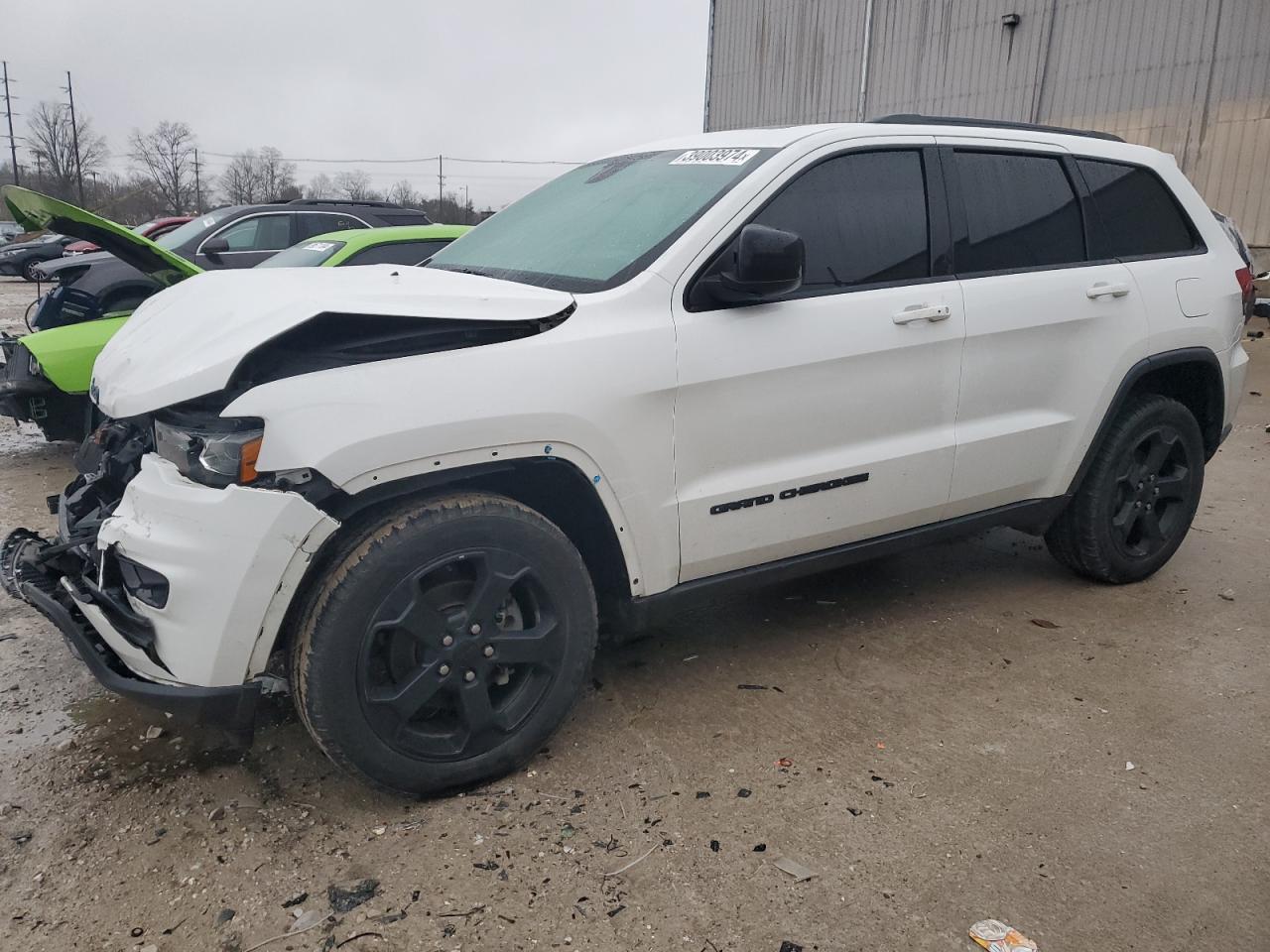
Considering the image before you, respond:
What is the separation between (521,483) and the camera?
2879 mm

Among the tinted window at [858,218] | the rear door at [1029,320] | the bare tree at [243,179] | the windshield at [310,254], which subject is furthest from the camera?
the bare tree at [243,179]

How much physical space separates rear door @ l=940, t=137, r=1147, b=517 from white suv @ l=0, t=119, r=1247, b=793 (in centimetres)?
1

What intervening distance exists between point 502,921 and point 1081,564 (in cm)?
315

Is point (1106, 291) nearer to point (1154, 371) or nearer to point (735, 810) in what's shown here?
point (1154, 371)

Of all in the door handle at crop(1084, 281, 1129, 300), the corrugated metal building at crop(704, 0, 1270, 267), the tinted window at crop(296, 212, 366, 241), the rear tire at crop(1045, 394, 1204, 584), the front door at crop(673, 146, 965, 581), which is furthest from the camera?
the corrugated metal building at crop(704, 0, 1270, 267)

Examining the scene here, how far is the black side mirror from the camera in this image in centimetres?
278

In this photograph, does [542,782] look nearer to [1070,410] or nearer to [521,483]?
[521,483]

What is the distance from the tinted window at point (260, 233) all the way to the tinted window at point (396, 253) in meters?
3.58

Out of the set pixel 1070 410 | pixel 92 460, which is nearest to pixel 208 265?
pixel 92 460

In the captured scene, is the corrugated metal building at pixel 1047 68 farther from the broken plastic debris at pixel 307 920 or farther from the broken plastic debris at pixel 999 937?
the broken plastic debris at pixel 307 920

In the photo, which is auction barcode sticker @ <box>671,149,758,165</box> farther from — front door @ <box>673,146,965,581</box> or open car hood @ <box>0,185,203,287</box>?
open car hood @ <box>0,185,203,287</box>

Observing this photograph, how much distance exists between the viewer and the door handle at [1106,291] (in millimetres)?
3812

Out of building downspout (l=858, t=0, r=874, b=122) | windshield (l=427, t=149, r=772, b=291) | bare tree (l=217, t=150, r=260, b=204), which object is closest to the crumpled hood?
windshield (l=427, t=149, r=772, b=291)

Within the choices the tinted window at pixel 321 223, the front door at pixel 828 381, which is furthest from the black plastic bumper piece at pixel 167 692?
the tinted window at pixel 321 223
